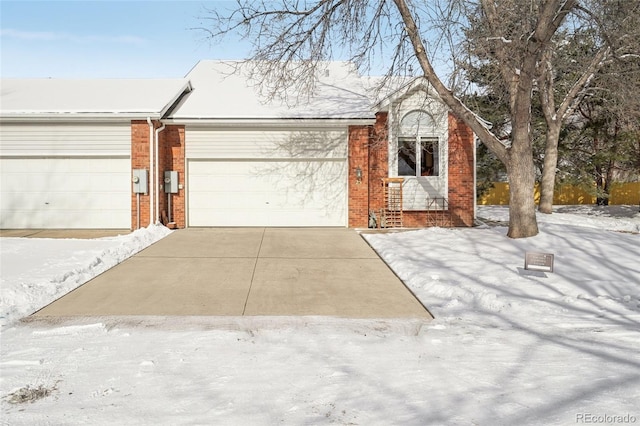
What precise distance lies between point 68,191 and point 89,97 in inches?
131

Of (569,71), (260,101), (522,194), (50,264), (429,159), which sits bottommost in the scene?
(50,264)

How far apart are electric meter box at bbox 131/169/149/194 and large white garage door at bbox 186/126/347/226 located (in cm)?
138

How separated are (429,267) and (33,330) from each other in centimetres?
608

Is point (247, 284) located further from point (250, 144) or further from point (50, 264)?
point (250, 144)

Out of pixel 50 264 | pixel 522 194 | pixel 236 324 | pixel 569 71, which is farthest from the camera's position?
pixel 569 71

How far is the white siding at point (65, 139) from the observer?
46.2ft

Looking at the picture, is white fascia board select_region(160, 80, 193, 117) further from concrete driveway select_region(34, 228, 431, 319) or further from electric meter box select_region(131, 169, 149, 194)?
concrete driveway select_region(34, 228, 431, 319)

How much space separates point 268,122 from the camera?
14.4m

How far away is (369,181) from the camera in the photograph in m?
15.0

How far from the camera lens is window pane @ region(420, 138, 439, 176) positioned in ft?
50.1

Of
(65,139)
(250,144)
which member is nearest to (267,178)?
(250,144)

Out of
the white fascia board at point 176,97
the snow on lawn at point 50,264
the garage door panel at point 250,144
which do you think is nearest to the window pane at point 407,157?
the garage door panel at point 250,144

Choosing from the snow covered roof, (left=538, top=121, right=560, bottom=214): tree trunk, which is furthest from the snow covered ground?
(left=538, top=121, right=560, bottom=214): tree trunk

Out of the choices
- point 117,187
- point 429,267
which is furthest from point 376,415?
point 117,187
